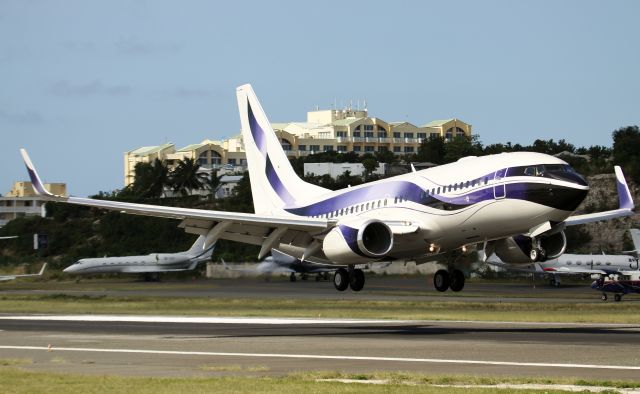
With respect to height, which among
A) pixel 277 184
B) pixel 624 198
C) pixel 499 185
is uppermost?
pixel 277 184

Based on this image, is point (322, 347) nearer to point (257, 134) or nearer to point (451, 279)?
point (451, 279)

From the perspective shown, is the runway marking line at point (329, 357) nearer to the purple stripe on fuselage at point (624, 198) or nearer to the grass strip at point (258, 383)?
the grass strip at point (258, 383)

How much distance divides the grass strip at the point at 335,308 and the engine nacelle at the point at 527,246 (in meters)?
11.1

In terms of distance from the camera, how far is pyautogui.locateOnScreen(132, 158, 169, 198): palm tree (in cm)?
19312

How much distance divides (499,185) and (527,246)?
412 cm

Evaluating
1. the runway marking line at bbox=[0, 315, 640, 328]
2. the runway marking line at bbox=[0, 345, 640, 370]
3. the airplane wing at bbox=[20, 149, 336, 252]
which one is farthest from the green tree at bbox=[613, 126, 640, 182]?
the runway marking line at bbox=[0, 345, 640, 370]

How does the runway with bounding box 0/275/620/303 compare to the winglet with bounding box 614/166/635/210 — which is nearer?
the winglet with bounding box 614/166/635/210

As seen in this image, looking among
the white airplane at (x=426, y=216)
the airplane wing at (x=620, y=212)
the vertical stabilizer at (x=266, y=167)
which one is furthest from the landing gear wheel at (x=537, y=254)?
the vertical stabilizer at (x=266, y=167)

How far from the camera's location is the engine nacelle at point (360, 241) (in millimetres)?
43250

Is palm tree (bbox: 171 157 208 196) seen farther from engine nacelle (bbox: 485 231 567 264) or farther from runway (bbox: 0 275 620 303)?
engine nacelle (bbox: 485 231 567 264)

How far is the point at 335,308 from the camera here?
67375 millimetres

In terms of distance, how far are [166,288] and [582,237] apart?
1831 inches

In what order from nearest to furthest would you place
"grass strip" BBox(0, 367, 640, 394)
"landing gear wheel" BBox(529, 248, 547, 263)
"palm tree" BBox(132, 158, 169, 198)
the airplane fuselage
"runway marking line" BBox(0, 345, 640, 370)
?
"grass strip" BBox(0, 367, 640, 394) → "runway marking line" BBox(0, 345, 640, 370) → the airplane fuselage → "landing gear wheel" BBox(529, 248, 547, 263) → "palm tree" BBox(132, 158, 169, 198)

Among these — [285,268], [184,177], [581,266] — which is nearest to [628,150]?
[581,266]
